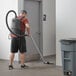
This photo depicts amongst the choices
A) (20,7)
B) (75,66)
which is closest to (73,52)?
(75,66)

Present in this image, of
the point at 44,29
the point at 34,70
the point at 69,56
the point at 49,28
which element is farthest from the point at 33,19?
the point at 69,56

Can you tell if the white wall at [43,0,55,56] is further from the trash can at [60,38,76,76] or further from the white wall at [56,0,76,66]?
the trash can at [60,38,76,76]

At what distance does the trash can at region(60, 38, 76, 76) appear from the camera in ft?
20.2

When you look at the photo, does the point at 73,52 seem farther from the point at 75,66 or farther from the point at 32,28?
the point at 32,28

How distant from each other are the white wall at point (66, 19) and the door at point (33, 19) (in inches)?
61.9

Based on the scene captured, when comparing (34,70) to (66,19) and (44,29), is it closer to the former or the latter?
(66,19)

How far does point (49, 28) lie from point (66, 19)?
273 centimetres

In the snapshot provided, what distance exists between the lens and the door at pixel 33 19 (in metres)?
9.13

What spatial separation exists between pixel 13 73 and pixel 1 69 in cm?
77

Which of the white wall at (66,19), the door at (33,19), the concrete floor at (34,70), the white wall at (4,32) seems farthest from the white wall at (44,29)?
the white wall at (66,19)

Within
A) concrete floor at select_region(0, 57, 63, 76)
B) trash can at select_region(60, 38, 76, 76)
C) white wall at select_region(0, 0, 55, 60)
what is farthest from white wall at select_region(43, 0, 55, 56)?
trash can at select_region(60, 38, 76, 76)

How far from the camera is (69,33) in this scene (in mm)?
7695

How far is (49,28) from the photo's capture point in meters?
10.4

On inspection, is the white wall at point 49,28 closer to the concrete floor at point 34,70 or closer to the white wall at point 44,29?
the white wall at point 44,29
